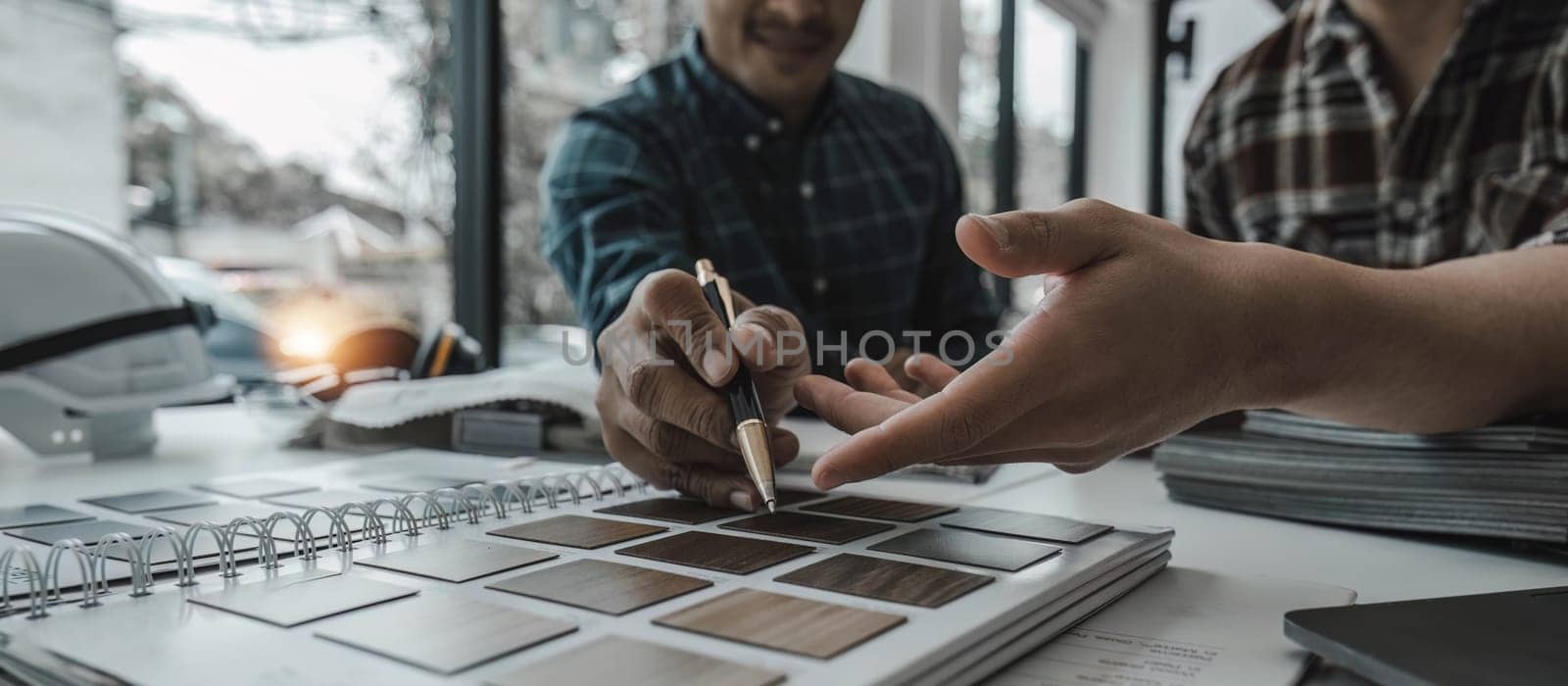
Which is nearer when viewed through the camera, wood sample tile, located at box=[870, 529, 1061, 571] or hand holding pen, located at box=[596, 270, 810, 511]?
wood sample tile, located at box=[870, 529, 1061, 571]

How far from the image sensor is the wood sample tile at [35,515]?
561 millimetres

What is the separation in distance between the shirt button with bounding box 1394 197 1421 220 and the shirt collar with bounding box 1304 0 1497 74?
0.19m

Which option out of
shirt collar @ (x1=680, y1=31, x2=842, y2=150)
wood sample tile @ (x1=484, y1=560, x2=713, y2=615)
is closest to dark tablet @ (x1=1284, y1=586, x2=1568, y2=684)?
wood sample tile @ (x1=484, y1=560, x2=713, y2=615)

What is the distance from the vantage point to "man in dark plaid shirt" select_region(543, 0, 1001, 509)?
1131mm

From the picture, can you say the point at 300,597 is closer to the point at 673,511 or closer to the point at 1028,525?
the point at 673,511

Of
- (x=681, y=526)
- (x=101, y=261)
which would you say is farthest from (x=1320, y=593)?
(x=101, y=261)

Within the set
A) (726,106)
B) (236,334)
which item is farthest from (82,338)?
(726,106)

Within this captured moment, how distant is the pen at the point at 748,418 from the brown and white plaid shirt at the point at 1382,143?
2.63 ft

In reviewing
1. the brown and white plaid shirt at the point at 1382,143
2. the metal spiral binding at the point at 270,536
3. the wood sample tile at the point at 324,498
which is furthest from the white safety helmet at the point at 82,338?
the brown and white plaid shirt at the point at 1382,143

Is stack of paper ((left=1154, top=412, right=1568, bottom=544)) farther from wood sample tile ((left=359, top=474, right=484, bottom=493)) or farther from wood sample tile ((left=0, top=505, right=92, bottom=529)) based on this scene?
wood sample tile ((left=0, top=505, right=92, bottom=529))

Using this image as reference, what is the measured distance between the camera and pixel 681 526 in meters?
0.51

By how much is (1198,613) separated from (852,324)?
955mm

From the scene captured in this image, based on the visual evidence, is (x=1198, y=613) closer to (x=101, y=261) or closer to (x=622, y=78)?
(x=101, y=261)

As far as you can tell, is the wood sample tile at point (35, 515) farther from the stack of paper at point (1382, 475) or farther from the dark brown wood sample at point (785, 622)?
the stack of paper at point (1382, 475)
